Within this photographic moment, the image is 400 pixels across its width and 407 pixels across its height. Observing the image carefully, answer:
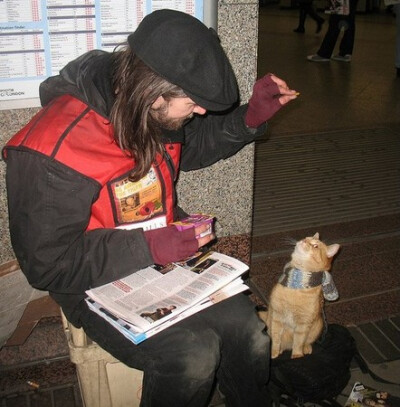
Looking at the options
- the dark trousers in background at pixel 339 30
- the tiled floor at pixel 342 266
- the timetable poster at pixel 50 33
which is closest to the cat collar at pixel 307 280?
the tiled floor at pixel 342 266

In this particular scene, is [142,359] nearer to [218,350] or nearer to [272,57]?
[218,350]

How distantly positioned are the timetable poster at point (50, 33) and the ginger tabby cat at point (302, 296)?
1.16m

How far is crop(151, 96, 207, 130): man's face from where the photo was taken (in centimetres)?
162

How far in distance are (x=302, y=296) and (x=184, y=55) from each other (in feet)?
3.73

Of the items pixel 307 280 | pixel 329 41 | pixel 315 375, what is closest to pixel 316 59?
pixel 329 41

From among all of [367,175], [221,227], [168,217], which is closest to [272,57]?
[367,175]

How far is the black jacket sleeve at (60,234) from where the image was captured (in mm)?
1548

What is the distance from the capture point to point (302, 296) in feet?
6.90

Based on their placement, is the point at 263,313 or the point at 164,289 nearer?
the point at 164,289

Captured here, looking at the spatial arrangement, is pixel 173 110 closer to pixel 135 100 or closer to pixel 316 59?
pixel 135 100

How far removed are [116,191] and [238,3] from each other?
1.03 m

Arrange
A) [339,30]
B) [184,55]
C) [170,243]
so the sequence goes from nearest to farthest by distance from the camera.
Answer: [184,55] < [170,243] < [339,30]

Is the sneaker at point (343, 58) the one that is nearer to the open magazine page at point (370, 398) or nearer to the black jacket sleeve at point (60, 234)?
the open magazine page at point (370, 398)

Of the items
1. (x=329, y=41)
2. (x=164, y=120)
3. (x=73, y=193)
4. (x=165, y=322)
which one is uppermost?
(x=164, y=120)
